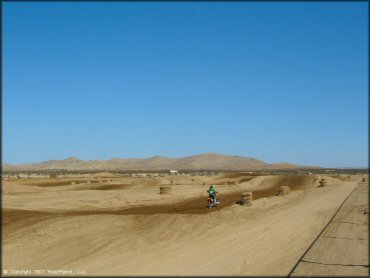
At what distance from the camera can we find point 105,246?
60.5 ft

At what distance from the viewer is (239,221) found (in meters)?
25.1

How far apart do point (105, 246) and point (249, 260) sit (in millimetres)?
6690

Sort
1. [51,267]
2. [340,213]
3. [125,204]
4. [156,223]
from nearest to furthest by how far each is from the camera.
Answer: [51,267]
[156,223]
[340,213]
[125,204]

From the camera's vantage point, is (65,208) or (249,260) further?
(65,208)

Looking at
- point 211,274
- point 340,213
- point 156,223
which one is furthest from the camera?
point 340,213

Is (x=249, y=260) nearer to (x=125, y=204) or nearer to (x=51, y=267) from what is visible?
(x=51, y=267)

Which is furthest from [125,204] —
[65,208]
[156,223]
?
[156,223]

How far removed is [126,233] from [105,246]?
8.56ft

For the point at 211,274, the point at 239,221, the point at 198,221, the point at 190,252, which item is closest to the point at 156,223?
the point at 198,221

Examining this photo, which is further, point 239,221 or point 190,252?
point 239,221

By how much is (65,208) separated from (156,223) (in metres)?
11.4

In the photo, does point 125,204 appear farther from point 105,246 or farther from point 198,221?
point 105,246

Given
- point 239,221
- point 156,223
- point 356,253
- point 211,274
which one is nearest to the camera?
point 211,274

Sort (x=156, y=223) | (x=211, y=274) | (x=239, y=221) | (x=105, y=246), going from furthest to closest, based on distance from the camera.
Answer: (x=239, y=221) < (x=156, y=223) < (x=105, y=246) < (x=211, y=274)
